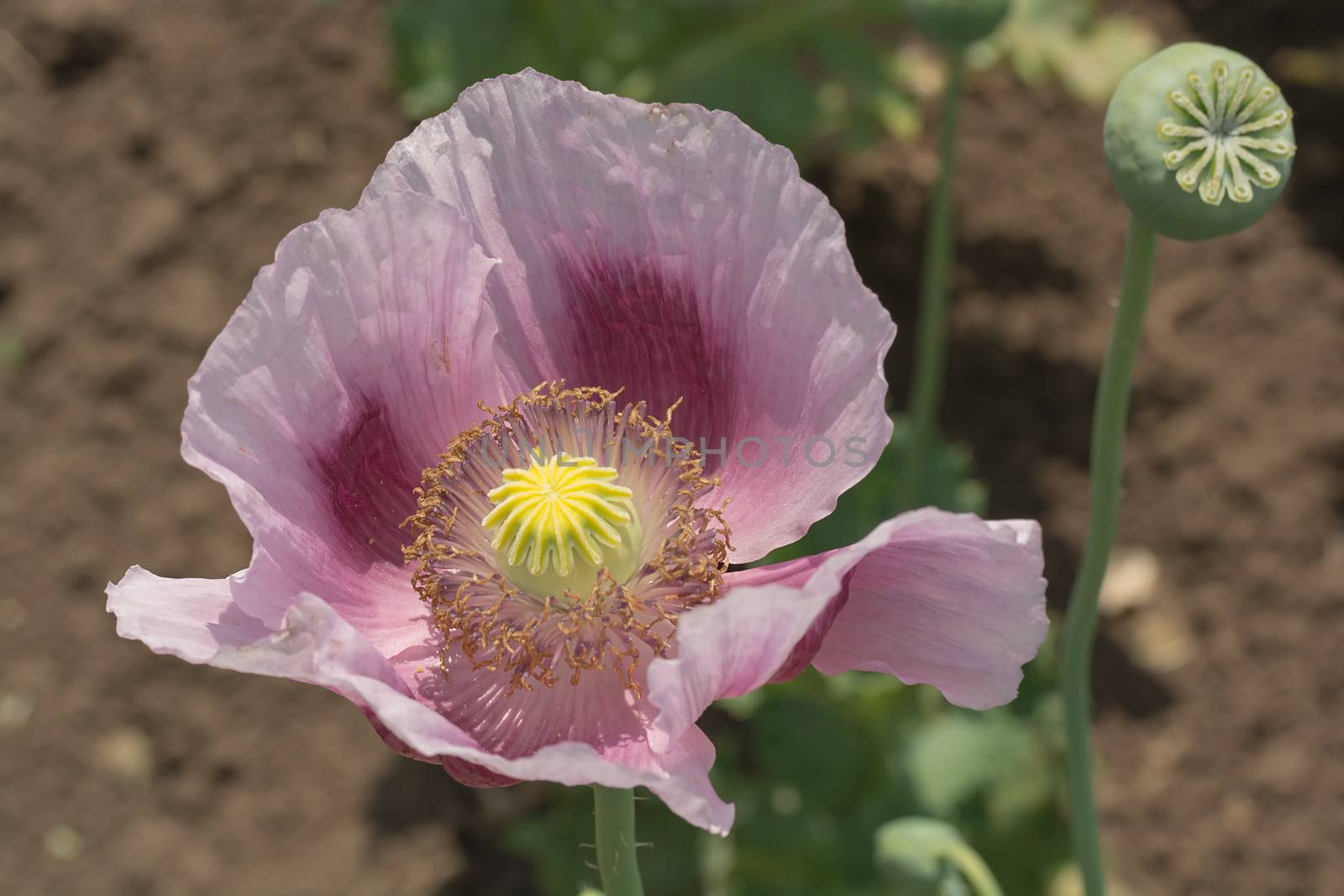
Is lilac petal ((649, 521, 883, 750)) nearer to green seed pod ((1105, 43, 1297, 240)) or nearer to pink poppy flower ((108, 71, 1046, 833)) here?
pink poppy flower ((108, 71, 1046, 833))

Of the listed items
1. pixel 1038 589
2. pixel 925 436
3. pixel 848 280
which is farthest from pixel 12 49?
pixel 1038 589

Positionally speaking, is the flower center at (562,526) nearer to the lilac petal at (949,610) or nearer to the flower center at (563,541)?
the flower center at (563,541)

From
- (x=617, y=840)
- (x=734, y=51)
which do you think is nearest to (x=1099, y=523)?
(x=617, y=840)

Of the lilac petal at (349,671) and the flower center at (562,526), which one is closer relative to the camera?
the lilac petal at (349,671)

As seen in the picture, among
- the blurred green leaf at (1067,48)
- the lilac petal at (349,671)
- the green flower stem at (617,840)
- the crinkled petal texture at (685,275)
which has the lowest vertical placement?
the green flower stem at (617,840)

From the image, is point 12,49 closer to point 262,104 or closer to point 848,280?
point 262,104

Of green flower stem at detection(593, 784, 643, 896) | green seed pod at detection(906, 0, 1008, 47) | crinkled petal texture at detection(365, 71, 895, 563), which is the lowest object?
green flower stem at detection(593, 784, 643, 896)

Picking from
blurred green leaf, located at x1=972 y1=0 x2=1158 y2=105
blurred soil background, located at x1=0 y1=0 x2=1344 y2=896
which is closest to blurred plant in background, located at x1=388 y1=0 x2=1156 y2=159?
blurred green leaf, located at x1=972 y1=0 x2=1158 y2=105

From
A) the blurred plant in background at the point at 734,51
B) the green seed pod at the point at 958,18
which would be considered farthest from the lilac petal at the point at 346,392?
the blurred plant in background at the point at 734,51
